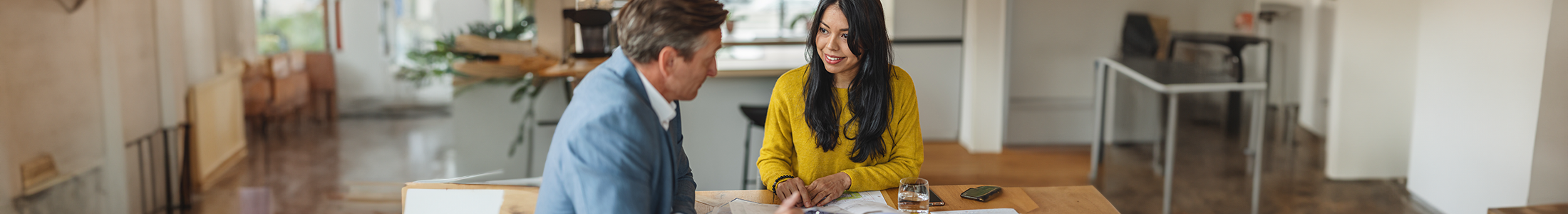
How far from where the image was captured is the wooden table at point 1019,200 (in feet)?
4.47

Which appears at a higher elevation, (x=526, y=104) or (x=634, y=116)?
(x=634, y=116)

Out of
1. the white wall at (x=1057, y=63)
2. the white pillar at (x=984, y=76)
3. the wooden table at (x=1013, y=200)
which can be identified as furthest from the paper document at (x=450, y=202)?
the white wall at (x=1057, y=63)

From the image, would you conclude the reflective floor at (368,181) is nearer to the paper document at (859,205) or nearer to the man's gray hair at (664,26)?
the paper document at (859,205)

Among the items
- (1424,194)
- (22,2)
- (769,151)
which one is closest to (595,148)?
(769,151)

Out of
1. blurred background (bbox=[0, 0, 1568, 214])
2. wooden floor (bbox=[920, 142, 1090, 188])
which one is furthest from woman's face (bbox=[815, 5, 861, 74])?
wooden floor (bbox=[920, 142, 1090, 188])

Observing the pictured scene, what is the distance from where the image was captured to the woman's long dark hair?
1.36 meters

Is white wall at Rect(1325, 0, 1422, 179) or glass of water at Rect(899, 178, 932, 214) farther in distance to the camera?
white wall at Rect(1325, 0, 1422, 179)

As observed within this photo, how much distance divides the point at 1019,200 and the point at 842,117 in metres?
0.32

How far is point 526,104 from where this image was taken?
302 cm

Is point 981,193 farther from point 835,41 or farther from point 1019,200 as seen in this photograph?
point 835,41

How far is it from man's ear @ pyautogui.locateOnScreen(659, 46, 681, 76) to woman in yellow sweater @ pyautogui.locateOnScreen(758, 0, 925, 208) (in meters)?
0.49

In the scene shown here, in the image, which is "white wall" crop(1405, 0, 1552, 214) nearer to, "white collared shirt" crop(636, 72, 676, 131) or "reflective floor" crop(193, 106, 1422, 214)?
"reflective floor" crop(193, 106, 1422, 214)

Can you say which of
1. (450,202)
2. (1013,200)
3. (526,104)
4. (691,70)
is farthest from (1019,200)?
(526,104)

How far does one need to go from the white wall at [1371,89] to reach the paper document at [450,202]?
10.4 feet
